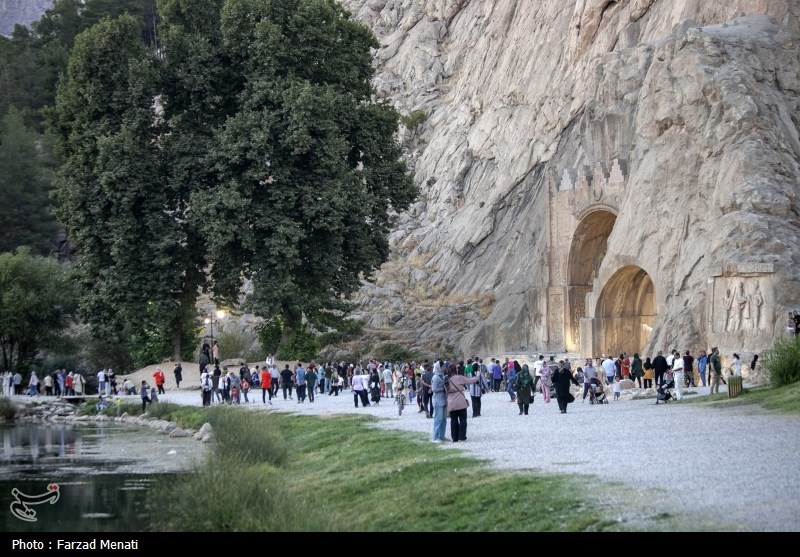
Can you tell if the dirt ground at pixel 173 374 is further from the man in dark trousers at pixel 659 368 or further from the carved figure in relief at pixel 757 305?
the carved figure in relief at pixel 757 305

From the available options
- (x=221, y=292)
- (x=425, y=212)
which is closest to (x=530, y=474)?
(x=221, y=292)

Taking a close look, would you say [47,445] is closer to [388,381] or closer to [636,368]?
[388,381]

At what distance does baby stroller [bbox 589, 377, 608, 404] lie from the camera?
34719 millimetres

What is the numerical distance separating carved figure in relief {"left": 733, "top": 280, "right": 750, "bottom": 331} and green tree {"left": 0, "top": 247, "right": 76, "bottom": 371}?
108 ft

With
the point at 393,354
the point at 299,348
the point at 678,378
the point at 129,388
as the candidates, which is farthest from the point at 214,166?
the point at 678,378

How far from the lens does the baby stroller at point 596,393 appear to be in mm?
34719

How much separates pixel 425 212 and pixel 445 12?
21246mm

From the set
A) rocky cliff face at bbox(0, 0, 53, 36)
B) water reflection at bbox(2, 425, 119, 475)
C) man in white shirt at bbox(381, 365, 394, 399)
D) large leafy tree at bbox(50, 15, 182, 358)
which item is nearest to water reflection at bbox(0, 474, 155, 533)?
water reflection at bbox(2, 425, 119, 475)

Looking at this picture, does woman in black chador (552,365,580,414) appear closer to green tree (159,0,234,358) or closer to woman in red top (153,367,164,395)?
green tree (159,0,234,358)

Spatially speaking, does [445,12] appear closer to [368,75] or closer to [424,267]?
[424,267]

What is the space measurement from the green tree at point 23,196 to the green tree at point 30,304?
1373cm

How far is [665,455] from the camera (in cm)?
1975

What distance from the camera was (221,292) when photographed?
51.7 m

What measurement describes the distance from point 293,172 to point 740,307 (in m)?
20.3
